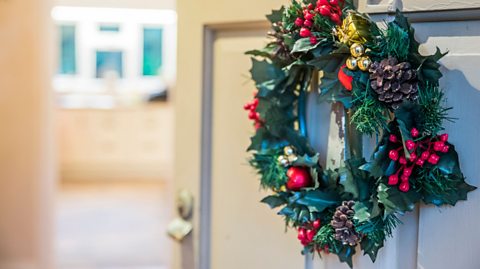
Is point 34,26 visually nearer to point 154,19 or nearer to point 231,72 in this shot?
point 231,72

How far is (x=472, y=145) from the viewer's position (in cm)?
86

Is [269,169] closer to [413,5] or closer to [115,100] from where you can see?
[413,5]

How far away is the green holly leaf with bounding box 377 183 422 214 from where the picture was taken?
2.80ft

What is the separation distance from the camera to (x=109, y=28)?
6254mm

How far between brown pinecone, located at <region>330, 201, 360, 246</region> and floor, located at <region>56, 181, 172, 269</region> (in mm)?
2728

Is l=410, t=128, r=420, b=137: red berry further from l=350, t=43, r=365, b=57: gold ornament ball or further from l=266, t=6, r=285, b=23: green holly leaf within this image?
l=266, t=6, r=285, b=23: green holly leaf

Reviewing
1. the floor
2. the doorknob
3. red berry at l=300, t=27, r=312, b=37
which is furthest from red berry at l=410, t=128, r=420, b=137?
the floor

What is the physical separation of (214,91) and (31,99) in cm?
186

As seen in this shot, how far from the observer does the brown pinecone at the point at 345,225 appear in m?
0.90

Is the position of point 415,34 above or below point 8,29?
below

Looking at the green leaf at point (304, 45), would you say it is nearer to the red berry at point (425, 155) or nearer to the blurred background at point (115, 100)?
the red berry at point (425, 155)

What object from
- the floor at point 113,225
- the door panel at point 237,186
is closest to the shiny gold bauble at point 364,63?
the door panel at point 237,186

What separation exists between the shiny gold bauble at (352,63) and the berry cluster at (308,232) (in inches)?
10.1

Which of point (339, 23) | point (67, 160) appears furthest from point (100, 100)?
point (339, 23)
